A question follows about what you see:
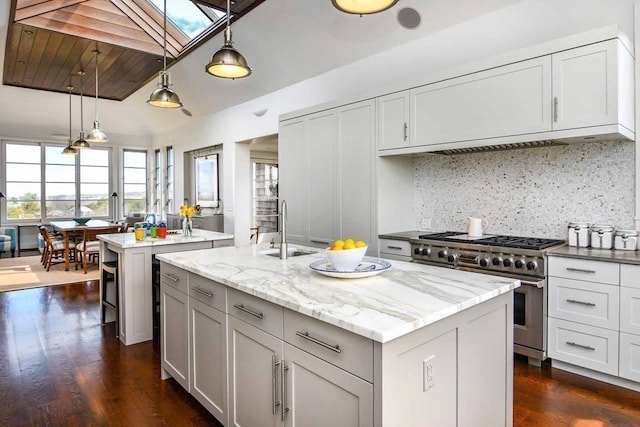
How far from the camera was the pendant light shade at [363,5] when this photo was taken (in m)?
1.86

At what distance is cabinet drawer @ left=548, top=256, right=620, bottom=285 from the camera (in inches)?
101

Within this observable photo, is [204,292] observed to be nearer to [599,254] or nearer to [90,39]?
[599,254]

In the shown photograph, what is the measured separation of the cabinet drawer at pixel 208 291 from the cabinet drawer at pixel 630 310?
8.04 ft

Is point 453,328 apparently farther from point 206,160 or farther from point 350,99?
point 206,160

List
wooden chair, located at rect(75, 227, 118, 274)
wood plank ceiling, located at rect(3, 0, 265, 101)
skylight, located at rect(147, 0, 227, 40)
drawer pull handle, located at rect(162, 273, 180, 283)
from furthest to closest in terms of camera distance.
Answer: wooden chair, located at rect(75, 227, 118, 274)
skylight, located at rect(147, 0, 227, 40)
wood plank ceiling, located at rect(3, 0, 265, 101)
drawer pull handle, located at rect(162, 273, 180, 283)

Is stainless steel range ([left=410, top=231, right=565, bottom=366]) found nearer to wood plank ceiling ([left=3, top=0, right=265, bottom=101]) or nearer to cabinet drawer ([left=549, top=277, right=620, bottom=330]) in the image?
cabinet drawer ([left=549, top=277, right=620, bottom=330])

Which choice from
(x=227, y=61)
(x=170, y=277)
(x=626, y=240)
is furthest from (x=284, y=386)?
(x=626, y=240)

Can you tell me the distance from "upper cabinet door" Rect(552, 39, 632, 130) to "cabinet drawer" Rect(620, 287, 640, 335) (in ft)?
3.50

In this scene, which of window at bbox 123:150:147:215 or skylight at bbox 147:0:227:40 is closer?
skylight at bbox 147:0:227:40

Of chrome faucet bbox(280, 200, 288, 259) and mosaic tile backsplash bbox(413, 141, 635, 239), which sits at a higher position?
mosaic tile backsplash bbox(413, 141, 635, 239)

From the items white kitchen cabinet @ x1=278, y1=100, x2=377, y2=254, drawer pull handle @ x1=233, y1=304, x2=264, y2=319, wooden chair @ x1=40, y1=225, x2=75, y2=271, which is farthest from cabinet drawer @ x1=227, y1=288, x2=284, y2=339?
wooden chair @ x1=40, y1=225, x2=75, y2=271

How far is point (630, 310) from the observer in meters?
2.51

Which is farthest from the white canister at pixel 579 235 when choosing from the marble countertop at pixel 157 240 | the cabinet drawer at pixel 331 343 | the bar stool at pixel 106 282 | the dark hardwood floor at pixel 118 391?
the bar stool at pixel 106 282

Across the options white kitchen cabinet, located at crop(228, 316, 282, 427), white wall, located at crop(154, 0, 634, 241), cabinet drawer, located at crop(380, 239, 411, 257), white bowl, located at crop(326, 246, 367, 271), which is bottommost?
white kitchen cabinet, located at crop(228, 316, 282, 427)
